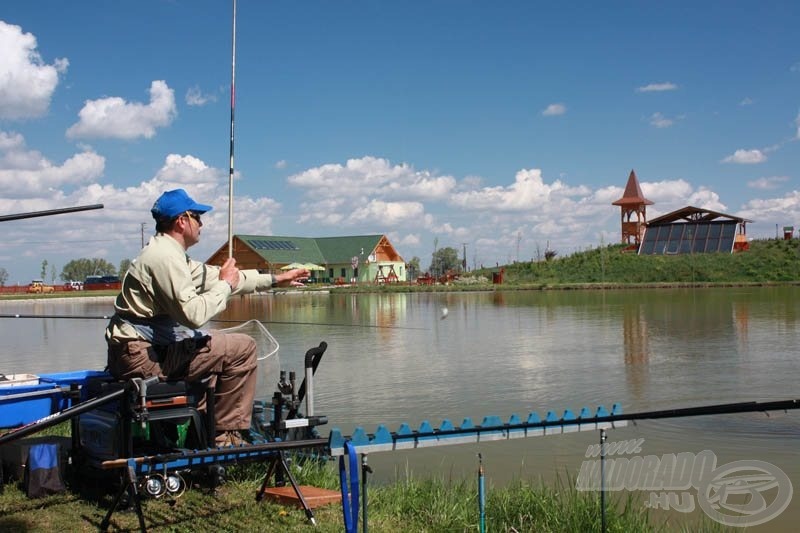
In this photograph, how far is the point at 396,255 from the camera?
246 feet

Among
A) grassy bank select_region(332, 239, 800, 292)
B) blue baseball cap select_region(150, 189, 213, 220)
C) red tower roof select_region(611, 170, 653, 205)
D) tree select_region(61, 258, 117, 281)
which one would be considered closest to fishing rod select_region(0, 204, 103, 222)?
blue baseball cap select_region(150, 189, 213, 220)

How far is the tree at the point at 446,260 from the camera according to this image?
288 ft

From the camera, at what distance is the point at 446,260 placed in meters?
92.4

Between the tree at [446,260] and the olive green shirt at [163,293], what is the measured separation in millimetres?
81837

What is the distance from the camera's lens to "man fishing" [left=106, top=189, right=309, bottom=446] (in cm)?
390

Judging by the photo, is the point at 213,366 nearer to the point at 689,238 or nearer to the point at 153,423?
the point at 153,423

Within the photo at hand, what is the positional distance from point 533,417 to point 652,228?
56.7 metres

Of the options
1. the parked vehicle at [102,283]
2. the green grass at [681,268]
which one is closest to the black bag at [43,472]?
the green grass at [681,268]

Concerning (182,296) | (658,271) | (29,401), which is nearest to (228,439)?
(182,296)

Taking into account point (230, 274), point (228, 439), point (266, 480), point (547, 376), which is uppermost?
point (230, 274)

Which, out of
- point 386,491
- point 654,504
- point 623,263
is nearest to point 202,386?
point 386,491

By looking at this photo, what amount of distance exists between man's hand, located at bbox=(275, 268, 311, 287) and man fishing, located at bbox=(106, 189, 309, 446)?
0.20m

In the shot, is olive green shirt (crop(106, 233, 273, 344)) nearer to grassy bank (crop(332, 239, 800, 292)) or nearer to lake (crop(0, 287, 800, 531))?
lake (crop(0, 287, 800, 531))

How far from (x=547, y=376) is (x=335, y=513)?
7193mm
